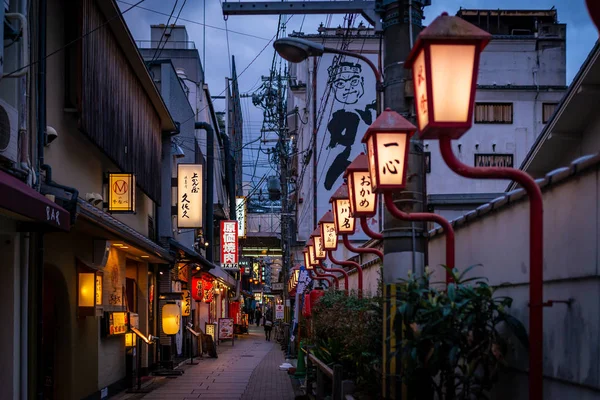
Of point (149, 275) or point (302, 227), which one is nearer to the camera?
point (149, 275)

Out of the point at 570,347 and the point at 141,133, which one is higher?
the point at 141,133

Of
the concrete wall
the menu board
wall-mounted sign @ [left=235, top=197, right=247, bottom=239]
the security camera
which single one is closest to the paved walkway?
the security camera

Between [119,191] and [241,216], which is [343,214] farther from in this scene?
[241,216]

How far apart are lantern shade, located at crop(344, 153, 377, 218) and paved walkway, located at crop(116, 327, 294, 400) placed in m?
8.66

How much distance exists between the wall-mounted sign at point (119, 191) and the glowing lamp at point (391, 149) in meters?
9.37

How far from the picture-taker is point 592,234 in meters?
5.33

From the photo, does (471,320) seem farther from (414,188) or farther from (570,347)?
(414,188)

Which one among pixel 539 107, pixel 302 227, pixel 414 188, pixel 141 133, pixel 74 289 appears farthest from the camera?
pixel 302 227

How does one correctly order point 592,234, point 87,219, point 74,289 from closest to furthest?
1. point 592,234
2. point 87,219
3. point 74,289

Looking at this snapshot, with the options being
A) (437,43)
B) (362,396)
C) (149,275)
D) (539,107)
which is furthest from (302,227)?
(437,43)

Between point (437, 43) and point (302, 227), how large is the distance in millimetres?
46658

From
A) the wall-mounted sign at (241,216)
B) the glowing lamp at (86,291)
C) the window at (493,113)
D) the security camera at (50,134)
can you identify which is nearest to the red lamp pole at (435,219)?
Answer: the security camera at (50,134)

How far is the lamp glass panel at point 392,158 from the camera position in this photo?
844cm

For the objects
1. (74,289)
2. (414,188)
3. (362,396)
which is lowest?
(362,396)
